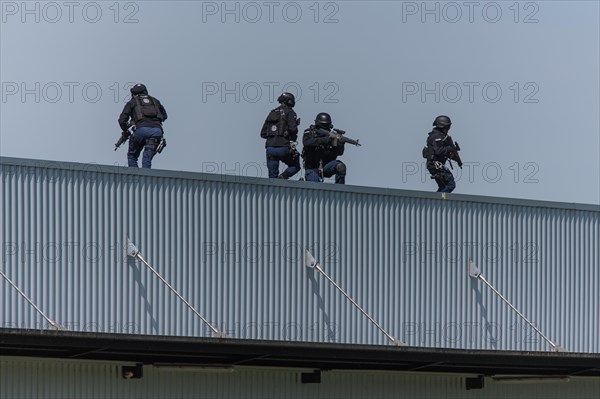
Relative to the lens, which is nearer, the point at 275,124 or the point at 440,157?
the point at 275,124

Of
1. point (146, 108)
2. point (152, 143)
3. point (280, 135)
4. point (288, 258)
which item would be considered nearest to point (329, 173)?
point (280, 135)

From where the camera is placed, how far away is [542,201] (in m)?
24.1

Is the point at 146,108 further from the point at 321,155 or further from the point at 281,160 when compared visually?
the point at 321,155

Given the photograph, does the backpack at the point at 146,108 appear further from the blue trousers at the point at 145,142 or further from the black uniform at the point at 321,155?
the black uniform at the point at 321,155

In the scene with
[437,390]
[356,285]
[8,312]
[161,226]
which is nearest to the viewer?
[8,312]

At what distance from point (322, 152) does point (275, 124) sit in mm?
1045

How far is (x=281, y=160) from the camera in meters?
23.2

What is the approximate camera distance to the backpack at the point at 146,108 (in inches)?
861

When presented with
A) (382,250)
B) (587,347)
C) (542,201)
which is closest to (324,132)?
(382,250)

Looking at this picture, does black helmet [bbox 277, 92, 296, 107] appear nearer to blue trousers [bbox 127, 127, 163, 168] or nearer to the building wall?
blue trousers [bbox 127, 127, 163, 168]

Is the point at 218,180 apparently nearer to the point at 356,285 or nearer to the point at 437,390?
the point at 356,285

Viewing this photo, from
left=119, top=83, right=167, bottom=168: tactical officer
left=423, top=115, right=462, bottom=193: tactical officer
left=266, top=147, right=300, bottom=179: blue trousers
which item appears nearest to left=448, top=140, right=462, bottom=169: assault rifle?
left=423, top=115, right=462, bottom=193: tactical officer

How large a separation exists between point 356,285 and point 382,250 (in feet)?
2.45

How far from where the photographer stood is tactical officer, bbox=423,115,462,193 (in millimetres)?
23934
